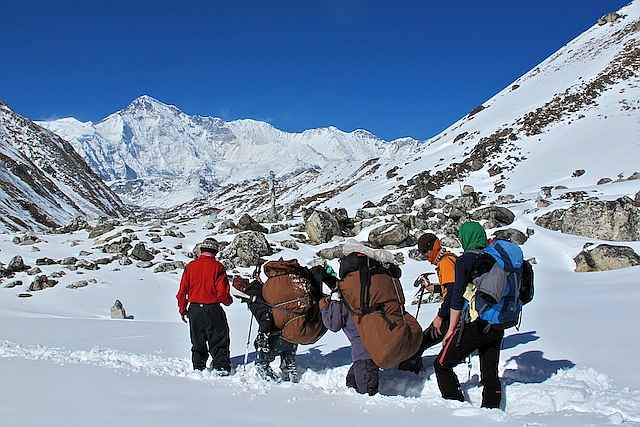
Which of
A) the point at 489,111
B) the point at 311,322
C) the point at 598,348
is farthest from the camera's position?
the point at 489,111

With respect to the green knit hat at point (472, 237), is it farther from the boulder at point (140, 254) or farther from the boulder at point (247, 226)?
the boulder at point (247, 226)

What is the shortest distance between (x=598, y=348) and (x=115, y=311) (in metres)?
12.7

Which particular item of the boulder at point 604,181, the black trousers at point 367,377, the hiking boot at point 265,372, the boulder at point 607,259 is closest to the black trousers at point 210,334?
the hiking boot at point 265,372

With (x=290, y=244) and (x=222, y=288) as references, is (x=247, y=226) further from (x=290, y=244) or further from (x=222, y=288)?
(x=222, y=288)

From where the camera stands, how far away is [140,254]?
77.1 feet

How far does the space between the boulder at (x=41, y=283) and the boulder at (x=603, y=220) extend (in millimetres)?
18074

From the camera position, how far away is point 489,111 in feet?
193

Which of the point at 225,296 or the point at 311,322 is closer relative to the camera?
the point at 311,322

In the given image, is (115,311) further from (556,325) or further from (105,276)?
(556,325)

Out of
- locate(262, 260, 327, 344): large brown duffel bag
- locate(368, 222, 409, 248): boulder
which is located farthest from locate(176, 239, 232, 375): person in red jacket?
locate(368, 222, 409, 248): boulder

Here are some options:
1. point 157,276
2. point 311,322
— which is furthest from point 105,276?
point 311,322

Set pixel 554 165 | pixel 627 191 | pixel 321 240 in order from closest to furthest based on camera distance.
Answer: pixel 627 191, pixel 321 240, pixel 554 165

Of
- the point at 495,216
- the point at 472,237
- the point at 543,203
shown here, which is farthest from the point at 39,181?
the point at 472,237

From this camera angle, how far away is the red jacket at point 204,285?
25.6ft
